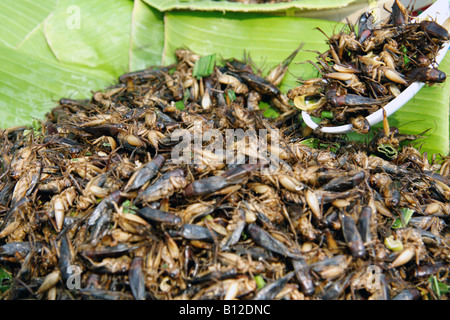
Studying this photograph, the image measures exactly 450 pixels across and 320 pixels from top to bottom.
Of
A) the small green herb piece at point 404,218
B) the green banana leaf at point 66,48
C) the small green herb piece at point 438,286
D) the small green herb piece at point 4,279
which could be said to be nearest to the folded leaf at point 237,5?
the green banana leaf at point 66,48

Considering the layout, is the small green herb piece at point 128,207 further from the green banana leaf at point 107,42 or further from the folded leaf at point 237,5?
the folded leaf at point 237,5

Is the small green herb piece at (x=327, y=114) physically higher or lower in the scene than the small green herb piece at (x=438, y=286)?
higher

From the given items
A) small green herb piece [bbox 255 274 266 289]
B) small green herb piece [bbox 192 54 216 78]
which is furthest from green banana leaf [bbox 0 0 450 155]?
small green herb piece [bbox 255 274 266 289]

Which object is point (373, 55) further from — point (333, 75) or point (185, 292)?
point (185, 292)

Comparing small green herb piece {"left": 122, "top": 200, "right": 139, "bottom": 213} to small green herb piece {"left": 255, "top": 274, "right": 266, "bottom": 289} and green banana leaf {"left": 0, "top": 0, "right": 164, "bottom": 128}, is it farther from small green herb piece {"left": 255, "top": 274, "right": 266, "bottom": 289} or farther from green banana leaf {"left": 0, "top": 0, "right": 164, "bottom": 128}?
green banana leaf {"left": 0, "top": 0, "right": 164, "bottom": 128}

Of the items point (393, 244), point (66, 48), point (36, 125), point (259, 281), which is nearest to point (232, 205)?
point (259, 281)
